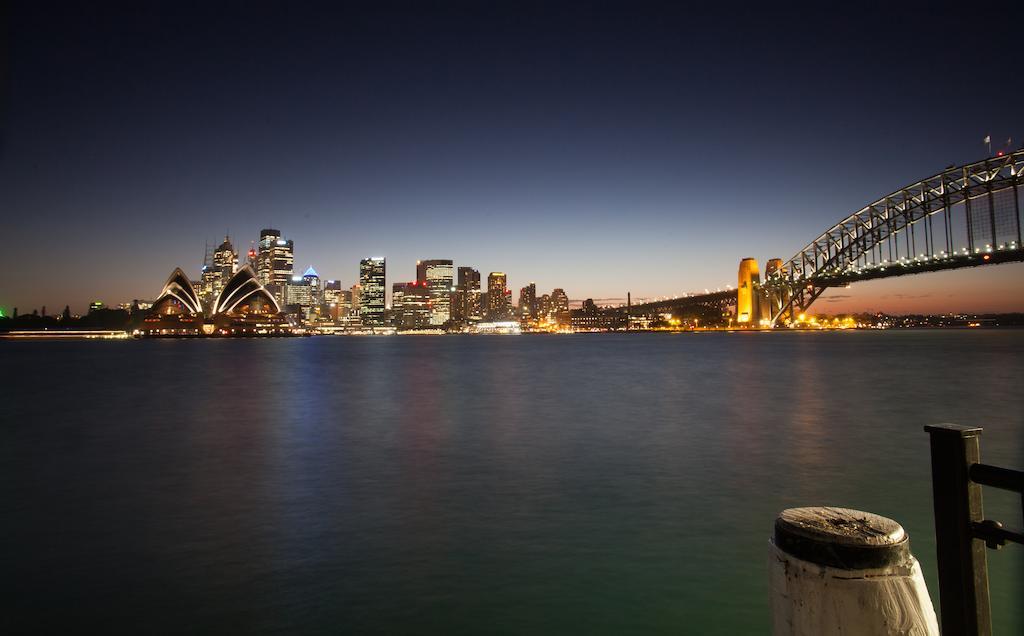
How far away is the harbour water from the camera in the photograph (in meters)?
6.24

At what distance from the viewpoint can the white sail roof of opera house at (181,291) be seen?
167625 millimetres

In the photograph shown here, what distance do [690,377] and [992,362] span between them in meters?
28.1

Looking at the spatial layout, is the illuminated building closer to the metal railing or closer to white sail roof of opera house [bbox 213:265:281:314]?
the metal railing

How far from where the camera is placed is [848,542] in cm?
221

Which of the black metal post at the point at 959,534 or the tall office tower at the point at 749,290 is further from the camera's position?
the tall office tower at the point at 749,290

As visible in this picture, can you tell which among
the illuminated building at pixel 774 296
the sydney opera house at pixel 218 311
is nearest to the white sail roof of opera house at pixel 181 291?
the sydney opera house at pixel 218 311

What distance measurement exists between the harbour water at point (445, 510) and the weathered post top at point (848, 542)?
401 centimetres

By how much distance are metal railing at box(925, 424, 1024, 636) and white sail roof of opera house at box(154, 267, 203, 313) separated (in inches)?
7414

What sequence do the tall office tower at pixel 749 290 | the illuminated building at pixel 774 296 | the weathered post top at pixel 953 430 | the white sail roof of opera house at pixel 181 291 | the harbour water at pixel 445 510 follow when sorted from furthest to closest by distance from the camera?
the white sail roof of opera house at pixel 181 291 → the tall office tower at pixel 749 290 → the illuminated building at pixel 774 296 → the harbour water at pixel 445 510 → the weathered post top at pixel 953 430

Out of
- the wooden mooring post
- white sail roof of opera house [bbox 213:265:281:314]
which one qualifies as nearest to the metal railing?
the wooden mooring post

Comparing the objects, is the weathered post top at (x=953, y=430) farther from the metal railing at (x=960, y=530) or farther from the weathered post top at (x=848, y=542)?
the weathered post top at (x=848, y=542)

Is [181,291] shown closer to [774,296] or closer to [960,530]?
[774,296]

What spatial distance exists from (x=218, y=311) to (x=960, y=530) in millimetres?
190898

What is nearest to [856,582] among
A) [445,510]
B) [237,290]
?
[445,510]
